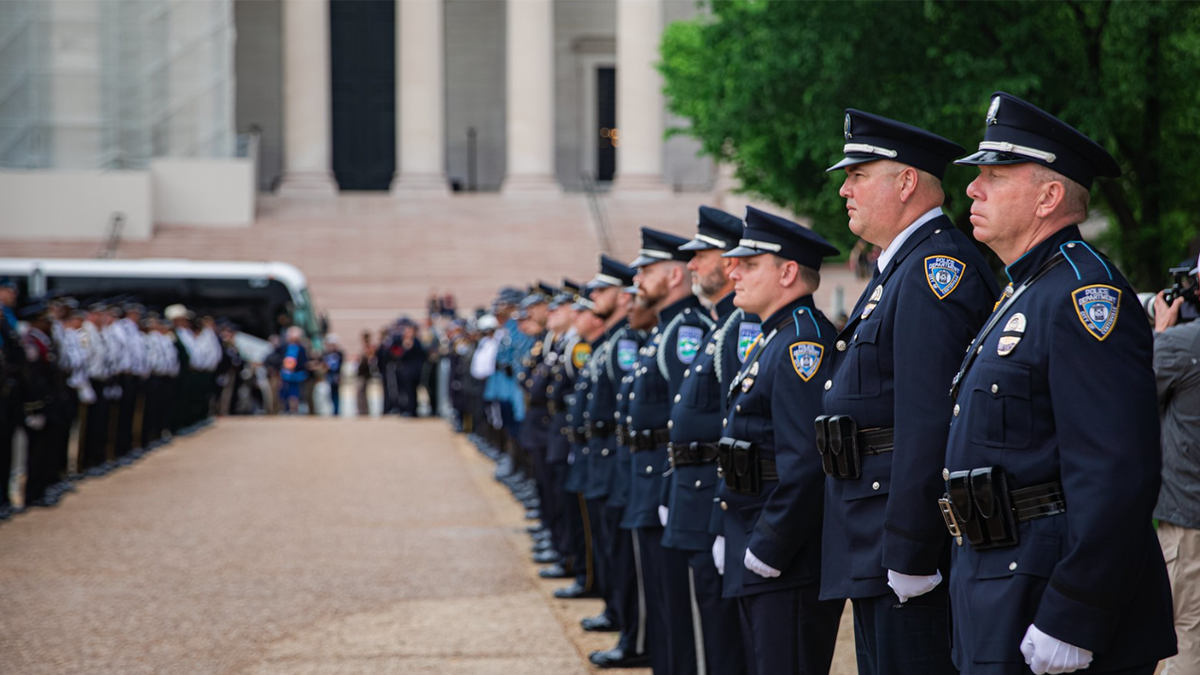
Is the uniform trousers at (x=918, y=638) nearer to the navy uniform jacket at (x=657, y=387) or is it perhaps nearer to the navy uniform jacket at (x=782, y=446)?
the navy uniform jacket at (x=782, y=446)

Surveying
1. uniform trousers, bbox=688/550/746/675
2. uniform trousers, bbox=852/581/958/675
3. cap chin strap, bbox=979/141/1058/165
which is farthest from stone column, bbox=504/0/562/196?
cap chin strap, bbox=979/141/1058/165

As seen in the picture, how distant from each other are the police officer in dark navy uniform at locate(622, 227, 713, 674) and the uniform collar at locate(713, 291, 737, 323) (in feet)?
1.22

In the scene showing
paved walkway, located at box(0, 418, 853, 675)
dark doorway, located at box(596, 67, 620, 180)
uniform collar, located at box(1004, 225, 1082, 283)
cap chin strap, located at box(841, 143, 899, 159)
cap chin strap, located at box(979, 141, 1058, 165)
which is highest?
dark doorway, located at box(596, 67, 620, 180)

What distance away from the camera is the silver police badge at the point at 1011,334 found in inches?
141

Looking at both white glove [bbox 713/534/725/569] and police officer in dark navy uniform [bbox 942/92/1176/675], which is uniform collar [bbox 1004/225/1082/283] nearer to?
police officer in dark navy uniform [bbox 942/92/1176/675]

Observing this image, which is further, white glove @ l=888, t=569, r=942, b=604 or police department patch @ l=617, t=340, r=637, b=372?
police department patch @ l=617, t=340, r=637, b=372

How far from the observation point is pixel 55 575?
10.3 metres

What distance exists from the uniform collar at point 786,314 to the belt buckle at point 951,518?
1525mm

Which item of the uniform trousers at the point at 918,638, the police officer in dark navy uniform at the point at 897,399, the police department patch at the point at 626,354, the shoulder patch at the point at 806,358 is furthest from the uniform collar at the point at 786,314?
the police department patch at the point at 626,354

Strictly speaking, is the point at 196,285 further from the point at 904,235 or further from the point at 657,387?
the point at 904,235

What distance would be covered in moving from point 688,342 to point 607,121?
49006 millimetres

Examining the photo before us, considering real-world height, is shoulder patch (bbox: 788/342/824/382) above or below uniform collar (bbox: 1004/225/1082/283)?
below

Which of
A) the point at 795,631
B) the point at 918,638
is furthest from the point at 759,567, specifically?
the point at 918,638

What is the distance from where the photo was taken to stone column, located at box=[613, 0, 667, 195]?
45.3 m
